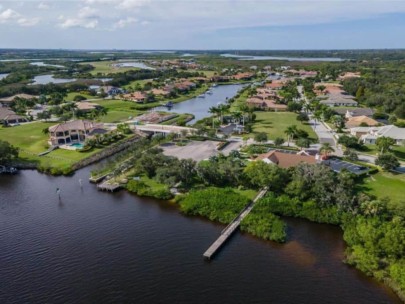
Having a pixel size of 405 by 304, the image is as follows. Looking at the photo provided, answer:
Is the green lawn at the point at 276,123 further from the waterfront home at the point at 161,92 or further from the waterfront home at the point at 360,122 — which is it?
the waterfront home at the point at 161,92

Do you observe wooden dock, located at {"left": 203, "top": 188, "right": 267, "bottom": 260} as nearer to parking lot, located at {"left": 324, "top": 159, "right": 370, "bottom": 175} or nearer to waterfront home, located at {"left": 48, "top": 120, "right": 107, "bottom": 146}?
parking lot, located at {"left": 324, "top": 159, "right": 370, "bottom": 175}

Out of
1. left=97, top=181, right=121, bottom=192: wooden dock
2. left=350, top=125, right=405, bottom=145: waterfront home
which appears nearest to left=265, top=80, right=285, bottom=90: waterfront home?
left=350, top=125, right=405, bottom=145: waterfront home

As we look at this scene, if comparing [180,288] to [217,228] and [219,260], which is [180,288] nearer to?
[219,260]

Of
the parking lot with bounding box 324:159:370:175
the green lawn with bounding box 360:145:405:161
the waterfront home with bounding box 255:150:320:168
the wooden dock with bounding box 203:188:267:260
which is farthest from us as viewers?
the green lawn with bounding box 360:145:405:161

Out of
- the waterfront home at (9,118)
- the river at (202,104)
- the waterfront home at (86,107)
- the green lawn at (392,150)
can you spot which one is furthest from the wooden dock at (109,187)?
the waterfront home at (86,107)

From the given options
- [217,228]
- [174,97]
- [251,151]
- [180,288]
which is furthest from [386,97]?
[180,288]

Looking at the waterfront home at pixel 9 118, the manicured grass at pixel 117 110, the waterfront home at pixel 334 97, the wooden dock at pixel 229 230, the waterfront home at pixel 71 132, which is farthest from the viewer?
the waterfront home at pixel 334 97

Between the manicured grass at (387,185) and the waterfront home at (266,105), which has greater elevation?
the waterfront home at (266,105)
